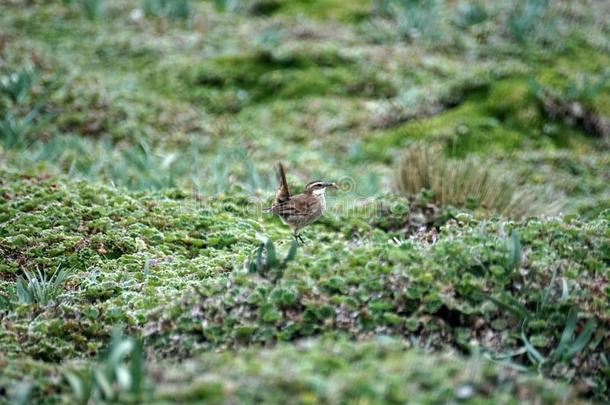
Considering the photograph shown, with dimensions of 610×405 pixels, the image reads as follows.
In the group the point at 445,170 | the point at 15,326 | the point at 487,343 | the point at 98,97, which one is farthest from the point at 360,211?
the point at 98,97

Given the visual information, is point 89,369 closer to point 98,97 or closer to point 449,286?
point 449,286

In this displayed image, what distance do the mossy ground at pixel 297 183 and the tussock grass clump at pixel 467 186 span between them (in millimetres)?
259

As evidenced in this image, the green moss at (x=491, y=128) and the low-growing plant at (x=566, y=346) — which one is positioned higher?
the low-growing plant at (x=566, y=346)

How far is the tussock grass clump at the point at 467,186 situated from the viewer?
620 centimetres

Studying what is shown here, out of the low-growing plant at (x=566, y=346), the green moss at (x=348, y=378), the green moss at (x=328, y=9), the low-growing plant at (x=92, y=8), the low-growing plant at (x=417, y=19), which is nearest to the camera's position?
the green moss at (x=348, y=378)

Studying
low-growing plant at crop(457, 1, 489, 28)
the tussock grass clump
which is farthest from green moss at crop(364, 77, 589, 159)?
low-growing plant at crop(457, 1, 489, 28)

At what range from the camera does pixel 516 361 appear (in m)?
3.78

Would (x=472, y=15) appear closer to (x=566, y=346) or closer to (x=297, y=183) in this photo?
(x=297, y=183)

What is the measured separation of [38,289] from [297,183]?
8.78 feet

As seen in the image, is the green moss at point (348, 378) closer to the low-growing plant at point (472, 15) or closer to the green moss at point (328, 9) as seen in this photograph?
the low-growing plant at point (472, 15)

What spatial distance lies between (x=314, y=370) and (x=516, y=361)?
122 cm

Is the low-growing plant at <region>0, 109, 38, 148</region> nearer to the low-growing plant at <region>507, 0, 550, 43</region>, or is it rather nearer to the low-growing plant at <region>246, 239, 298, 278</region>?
the low-growing plant at <region>246, 239, 298, 278</region>

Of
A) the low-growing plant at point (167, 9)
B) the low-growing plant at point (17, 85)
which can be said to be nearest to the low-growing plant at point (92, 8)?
the low-growing plant at point (167, 9)

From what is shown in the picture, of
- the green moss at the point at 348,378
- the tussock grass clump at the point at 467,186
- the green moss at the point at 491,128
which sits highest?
the green moss at the point at 348,378
